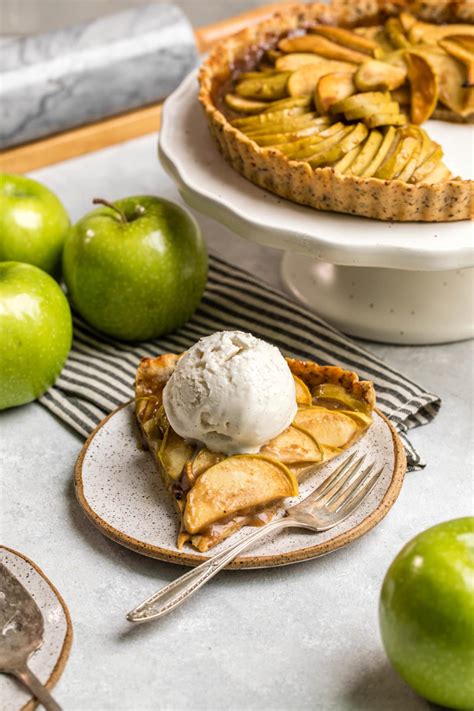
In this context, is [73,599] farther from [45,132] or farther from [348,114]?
[45,132]

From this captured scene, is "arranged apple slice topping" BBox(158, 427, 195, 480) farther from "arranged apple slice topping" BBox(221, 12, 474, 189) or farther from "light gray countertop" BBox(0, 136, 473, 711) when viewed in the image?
"arranged apple slice topping" BBox(221, 12, 474, 189)

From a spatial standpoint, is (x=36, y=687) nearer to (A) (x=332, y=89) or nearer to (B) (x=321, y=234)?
(B) (x=321, y=234)

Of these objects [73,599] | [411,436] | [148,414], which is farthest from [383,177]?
[73,599]

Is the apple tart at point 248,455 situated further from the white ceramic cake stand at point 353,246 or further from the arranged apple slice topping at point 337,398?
the white ceramic cake stand at point 353,246

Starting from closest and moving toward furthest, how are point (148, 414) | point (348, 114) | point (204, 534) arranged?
point (204, 534) < point (148, 414) < point (348, 114)

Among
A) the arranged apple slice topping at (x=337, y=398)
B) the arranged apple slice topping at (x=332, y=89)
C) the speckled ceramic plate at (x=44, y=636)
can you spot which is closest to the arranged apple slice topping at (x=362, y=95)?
the arranged apple slice topping at (x=332, y=89)

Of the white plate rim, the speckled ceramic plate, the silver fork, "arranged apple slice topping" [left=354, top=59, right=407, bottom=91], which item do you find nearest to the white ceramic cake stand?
the white plate rim

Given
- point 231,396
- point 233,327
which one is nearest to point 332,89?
point 233,327
